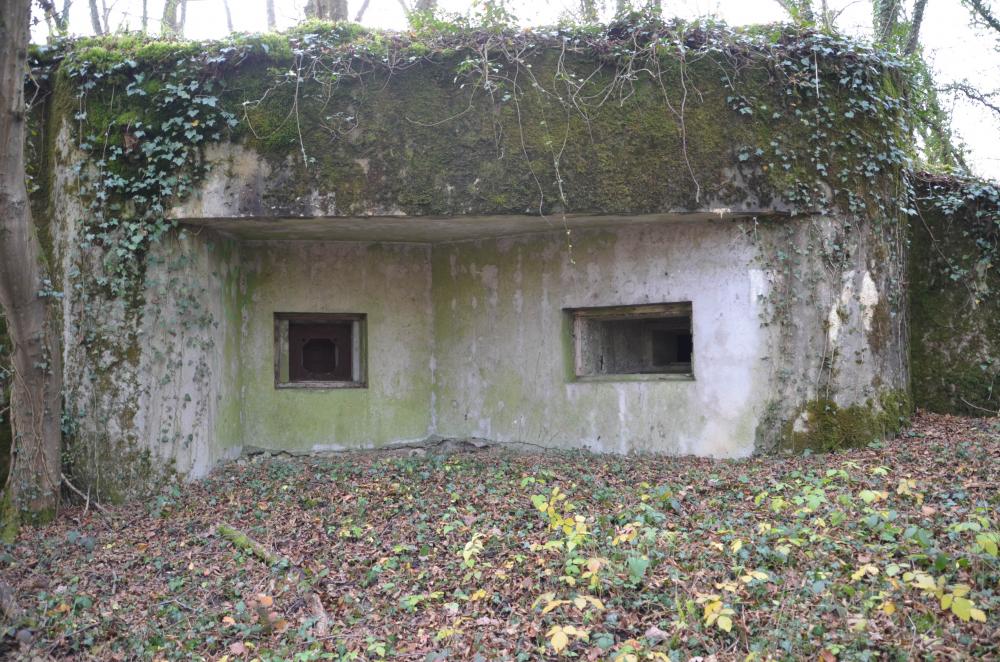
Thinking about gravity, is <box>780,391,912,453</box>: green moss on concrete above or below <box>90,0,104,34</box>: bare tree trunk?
below

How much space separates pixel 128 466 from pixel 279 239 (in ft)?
8.17

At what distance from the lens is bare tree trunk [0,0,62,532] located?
521 centimetres

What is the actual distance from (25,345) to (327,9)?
8145mm

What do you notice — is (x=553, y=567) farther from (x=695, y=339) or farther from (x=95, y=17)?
(x=95, y=17)

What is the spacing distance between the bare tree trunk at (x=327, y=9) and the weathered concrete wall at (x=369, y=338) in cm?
580

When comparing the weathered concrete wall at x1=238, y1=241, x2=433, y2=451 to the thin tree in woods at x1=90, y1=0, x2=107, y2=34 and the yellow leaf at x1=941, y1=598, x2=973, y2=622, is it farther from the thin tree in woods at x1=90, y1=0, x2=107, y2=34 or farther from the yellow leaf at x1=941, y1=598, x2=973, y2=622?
the thin tree in woods at x1=90, y1=0, x2=107, y2=34

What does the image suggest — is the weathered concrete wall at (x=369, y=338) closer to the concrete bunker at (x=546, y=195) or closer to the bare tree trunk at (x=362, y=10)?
the concrete bunker at (x=546, y=195)

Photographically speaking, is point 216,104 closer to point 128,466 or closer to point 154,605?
point 128,466

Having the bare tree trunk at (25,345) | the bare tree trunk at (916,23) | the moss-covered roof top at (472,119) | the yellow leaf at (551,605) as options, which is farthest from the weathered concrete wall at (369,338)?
the bare tree trunk at (916,23)

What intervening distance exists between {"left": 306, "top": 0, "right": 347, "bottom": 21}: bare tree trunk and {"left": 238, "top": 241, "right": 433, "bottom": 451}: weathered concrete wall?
580 cm

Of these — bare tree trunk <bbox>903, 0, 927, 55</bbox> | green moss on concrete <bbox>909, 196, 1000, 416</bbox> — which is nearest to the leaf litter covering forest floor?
green moss on concrete <bbox>909, 196, 1000, 416</bbox>

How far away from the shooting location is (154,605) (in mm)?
4691

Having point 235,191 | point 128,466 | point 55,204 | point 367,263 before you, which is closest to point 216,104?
point 235,191

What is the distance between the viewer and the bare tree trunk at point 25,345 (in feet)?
17.1
